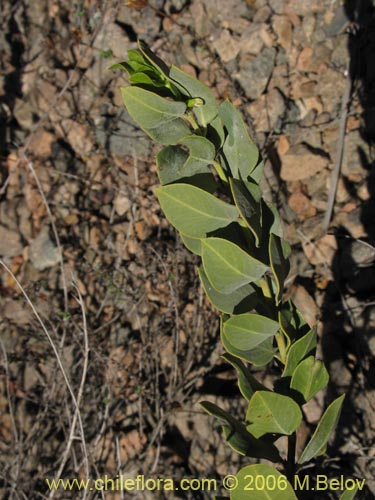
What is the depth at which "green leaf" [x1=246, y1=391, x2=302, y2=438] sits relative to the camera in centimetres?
107

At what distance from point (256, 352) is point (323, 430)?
0.20m

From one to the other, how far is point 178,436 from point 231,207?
1.91 m

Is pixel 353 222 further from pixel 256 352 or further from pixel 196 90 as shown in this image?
pixel 196 90

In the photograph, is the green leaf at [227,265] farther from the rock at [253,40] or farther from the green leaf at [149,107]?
the rock at [253,40]

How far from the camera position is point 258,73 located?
2.97 meters

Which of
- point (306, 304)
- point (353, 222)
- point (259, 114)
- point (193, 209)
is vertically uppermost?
point (259, 114)

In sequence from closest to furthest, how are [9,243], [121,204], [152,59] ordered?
[152,59] → [121,204] → [9,243]

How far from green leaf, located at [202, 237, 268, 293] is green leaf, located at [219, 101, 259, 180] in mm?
171

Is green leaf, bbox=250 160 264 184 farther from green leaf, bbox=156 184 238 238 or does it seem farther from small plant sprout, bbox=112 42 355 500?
green leaf, bbox=156 184 238 238

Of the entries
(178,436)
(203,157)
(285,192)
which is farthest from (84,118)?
(203,157)

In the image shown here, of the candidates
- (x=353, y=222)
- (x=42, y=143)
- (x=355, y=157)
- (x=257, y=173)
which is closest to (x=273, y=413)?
(x=257, y=173)

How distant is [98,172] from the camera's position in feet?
10.8

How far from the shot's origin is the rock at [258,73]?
2.96 m

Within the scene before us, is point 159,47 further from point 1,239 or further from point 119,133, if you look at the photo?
point 1,239
